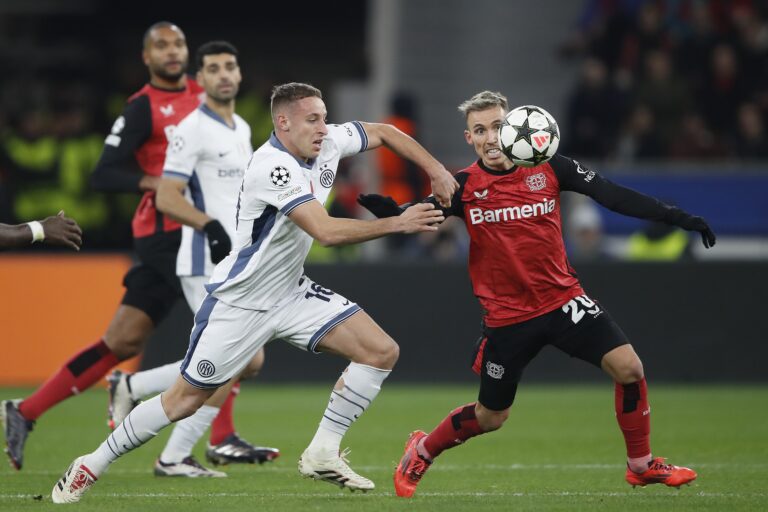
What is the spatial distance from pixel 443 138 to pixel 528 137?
1198cm

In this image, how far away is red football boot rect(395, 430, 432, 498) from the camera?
710cm

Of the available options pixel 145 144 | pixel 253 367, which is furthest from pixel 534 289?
pixel 145 144

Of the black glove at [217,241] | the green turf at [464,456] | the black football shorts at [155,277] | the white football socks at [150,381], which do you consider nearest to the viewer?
the green turf at [464,456]

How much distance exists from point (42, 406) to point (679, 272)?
729 centimetres

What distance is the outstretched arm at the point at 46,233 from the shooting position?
6.65 metres

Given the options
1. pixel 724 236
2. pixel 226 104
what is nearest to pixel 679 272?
pixel 724 236

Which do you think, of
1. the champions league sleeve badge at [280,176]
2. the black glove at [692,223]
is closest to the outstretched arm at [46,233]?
the champions league sleeve badge at [280,176]

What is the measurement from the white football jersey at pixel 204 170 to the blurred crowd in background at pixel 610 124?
22.6 feet

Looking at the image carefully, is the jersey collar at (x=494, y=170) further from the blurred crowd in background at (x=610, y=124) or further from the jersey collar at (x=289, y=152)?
the blurred crowd in background at (x=610, y=124)

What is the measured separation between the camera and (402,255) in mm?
16594

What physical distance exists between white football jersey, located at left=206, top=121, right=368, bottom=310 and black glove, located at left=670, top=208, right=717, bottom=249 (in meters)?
1.79

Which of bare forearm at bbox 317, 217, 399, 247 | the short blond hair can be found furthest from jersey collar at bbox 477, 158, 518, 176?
bare forearm at bbox 317, 217, 399, 247

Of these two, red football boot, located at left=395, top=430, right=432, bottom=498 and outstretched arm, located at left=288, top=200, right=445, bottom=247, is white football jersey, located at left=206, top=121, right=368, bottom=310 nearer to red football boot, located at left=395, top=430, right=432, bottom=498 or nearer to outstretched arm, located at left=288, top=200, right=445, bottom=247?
outstretched arm, located at left=288, top=200, right=445, bottom=247

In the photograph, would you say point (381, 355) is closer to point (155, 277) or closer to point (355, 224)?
point (355, 224)
